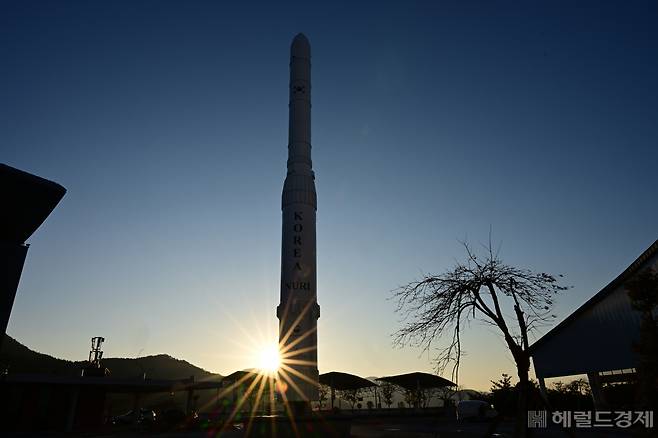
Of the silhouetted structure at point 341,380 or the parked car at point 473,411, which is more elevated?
the silhouetted structure at point 341,380

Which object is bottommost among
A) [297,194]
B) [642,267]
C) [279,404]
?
[279,404]

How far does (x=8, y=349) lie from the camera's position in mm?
147375

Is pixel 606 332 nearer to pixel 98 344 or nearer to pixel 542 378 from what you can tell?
pixel 542 378

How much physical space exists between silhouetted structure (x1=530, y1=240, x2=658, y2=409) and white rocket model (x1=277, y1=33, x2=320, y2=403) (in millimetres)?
11354

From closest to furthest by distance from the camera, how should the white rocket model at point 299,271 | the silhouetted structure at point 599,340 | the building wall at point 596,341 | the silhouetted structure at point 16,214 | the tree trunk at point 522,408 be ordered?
1. the silhouetted structure at point 16,214
2. the tree trunk at point 522,408
3. the silhouetted structure at point 599,340
4. the building wall at point 596,341
5. the white rocket model at point 299,271

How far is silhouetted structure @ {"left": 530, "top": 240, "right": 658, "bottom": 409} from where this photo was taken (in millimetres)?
19594

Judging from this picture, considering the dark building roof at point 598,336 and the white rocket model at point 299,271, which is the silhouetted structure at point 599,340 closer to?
the dark building roof at point 598,336

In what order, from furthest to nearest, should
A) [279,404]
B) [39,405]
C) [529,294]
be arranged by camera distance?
[39,405]
[279,404]
[529,294]

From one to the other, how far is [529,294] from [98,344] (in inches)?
1525

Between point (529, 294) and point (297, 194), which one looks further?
point (297, 194)

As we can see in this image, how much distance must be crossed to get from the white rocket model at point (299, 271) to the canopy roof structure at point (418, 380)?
27.2 metres

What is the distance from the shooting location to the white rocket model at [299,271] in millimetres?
24125

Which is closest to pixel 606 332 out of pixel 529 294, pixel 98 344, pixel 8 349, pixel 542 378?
pixel 542 378

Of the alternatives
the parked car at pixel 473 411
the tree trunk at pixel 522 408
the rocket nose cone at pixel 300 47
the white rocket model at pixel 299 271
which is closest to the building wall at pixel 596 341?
the parked car at pixel 473 411
